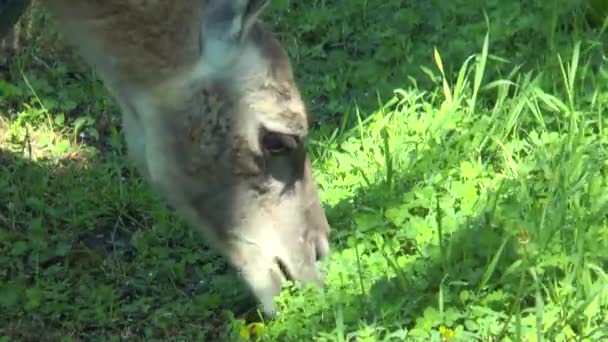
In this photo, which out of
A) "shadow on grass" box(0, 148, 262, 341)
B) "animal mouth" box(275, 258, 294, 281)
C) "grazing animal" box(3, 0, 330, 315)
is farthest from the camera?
"shadow on grass" box(0, 148, 262, 341)

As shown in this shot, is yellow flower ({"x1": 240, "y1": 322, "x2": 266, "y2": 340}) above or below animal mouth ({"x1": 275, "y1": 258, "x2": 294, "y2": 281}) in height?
below

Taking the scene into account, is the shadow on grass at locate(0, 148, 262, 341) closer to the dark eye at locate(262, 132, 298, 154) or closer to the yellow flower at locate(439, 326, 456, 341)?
the dark eye at locate(262, 132, 298, 154)

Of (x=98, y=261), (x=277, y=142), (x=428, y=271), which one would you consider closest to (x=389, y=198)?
(x=428, y=271)

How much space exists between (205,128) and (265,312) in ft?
2.15

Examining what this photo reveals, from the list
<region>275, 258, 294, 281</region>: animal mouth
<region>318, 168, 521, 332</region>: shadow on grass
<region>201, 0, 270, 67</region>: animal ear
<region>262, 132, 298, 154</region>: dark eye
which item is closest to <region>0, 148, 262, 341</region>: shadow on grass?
<region>275, 258, 294, 281</region>: animal mouth

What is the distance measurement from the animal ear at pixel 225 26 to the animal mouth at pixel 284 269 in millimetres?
682

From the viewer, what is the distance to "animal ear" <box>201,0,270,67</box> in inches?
171

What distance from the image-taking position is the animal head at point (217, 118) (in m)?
4.30

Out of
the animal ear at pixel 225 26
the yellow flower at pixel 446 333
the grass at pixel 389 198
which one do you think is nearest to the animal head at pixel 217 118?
the animal ear at pixel 225 26

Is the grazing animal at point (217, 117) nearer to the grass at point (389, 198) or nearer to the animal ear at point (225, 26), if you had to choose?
the animal ear at point (225, 26)

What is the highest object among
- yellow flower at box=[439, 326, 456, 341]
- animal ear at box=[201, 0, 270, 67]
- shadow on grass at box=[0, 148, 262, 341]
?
animal ear at box=[201, 0, 270, 67]

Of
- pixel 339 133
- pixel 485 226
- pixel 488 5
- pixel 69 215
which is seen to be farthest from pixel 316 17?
pixel 485 226

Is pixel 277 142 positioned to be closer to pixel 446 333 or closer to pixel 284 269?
pixel 284 269

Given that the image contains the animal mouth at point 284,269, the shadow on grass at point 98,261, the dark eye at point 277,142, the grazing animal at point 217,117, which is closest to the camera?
the grazing animal at point 217,117
